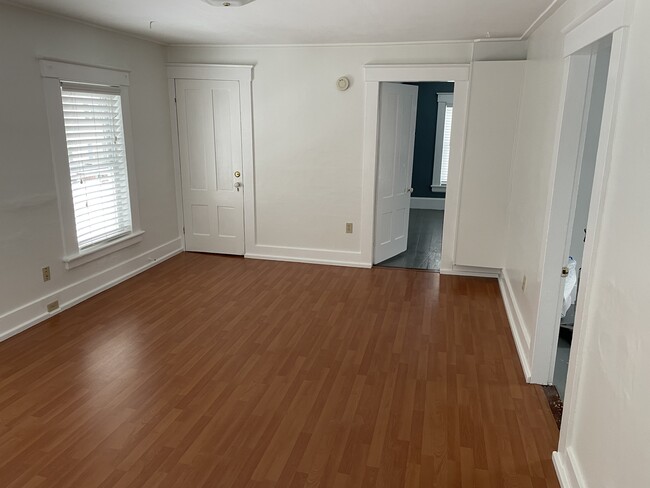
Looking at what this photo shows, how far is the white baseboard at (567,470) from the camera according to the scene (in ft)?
7.04

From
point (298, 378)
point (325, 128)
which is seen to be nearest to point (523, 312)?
point (298, 378)

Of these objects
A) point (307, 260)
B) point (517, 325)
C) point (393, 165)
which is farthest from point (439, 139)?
point (517, 325)

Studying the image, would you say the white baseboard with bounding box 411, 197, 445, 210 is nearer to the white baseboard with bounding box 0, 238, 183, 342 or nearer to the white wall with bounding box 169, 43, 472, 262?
the white wall with bounding box 169, 43, 472, 262

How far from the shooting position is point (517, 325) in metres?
3.84

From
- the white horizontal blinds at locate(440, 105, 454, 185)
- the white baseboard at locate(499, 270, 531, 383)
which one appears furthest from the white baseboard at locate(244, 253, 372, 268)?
the white horizontal blinds at locate(440, 105, 454, 185)

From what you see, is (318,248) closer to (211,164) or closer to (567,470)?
(211,164)

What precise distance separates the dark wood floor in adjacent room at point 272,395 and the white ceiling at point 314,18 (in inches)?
96.0

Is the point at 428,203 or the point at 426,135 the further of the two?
the point at 428,203

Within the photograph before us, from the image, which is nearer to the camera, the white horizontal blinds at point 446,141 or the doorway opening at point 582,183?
the doorway opening at point 582,183

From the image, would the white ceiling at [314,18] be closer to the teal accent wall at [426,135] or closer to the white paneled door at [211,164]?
the white paneled door at [211,164]

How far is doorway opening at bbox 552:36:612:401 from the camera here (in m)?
2.74

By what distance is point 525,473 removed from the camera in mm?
2408

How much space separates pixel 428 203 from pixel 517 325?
551 centimetres

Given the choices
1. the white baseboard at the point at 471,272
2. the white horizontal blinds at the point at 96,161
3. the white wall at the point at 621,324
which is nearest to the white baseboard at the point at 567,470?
the white wall at the point at 621,324
